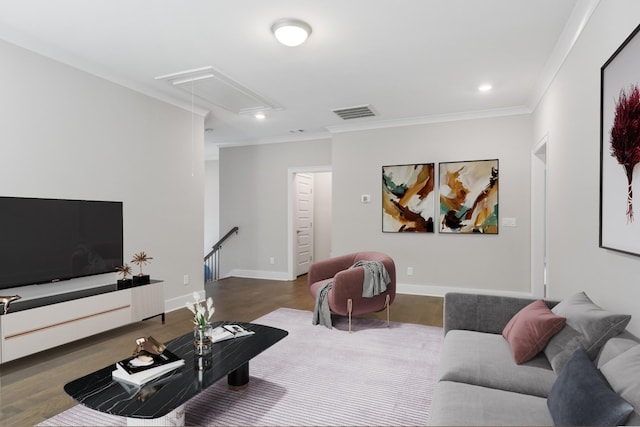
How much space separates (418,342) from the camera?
3408mm

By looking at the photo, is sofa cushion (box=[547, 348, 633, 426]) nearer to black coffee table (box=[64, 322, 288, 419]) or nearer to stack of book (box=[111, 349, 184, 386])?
black coffee table (box=[64, 322, 288, 419])

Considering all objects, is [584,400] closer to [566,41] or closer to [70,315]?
[566,41]

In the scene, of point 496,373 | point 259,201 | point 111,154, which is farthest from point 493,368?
point 259,201

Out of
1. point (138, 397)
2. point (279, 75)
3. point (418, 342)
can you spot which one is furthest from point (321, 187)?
point (138, 397)

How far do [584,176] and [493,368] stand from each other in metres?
1.54

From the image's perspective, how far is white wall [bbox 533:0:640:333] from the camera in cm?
191

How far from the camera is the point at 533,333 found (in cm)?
200

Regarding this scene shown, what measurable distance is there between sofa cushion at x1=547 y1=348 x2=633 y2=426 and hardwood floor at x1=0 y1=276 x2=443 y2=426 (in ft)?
8.72

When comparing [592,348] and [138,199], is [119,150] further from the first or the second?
[592,348]

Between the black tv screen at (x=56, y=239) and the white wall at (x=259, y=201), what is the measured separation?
3279mm

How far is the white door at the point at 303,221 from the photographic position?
6945mm

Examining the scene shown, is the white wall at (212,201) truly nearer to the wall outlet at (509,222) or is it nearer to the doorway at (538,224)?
the wall outlet at (509,222)

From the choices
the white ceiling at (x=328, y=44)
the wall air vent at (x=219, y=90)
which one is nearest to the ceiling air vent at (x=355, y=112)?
the white ceiling at (x=328, y=44)

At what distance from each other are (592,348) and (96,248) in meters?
3.99
